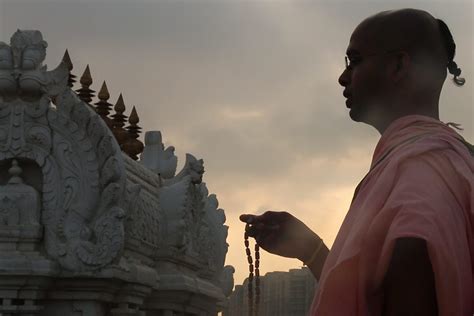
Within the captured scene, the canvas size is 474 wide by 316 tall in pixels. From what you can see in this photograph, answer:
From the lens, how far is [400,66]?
1.97 m

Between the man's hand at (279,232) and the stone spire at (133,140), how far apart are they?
11.0 meters

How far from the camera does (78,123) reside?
778cm

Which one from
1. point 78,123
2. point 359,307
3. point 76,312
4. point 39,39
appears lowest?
point 359,307

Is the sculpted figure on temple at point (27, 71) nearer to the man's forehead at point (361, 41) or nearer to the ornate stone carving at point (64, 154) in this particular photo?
the ornate stone carving at point (64, 154)

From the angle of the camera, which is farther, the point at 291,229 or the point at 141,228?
the point at 141,228

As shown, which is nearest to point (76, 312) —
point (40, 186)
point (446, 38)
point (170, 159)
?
point (40, 186)

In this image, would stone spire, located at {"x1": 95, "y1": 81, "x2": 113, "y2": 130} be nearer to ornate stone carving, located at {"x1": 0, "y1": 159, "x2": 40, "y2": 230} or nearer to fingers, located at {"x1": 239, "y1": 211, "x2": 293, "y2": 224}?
ornate stone carving, located at {"x1": 0, "y1": 159, "x2": 40, "y2": 230}

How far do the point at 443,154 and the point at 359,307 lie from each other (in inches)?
13.7

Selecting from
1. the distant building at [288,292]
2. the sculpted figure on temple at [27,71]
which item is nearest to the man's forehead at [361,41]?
the distant building at [288,292]

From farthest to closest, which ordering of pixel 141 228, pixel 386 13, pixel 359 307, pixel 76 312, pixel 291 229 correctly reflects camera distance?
pixel 141 228, pixel 76 312, pixel 291 229, pixel 386 13, pixel 359 307

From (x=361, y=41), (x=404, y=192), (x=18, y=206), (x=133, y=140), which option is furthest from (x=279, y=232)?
(x=133, y=140)

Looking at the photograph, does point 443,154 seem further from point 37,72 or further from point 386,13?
point 37,72

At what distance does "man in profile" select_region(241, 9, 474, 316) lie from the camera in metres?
1.65

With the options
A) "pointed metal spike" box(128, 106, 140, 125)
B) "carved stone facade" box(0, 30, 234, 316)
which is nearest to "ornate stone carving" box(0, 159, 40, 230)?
"carved stone facade" box(0, 30, 234, 316)
